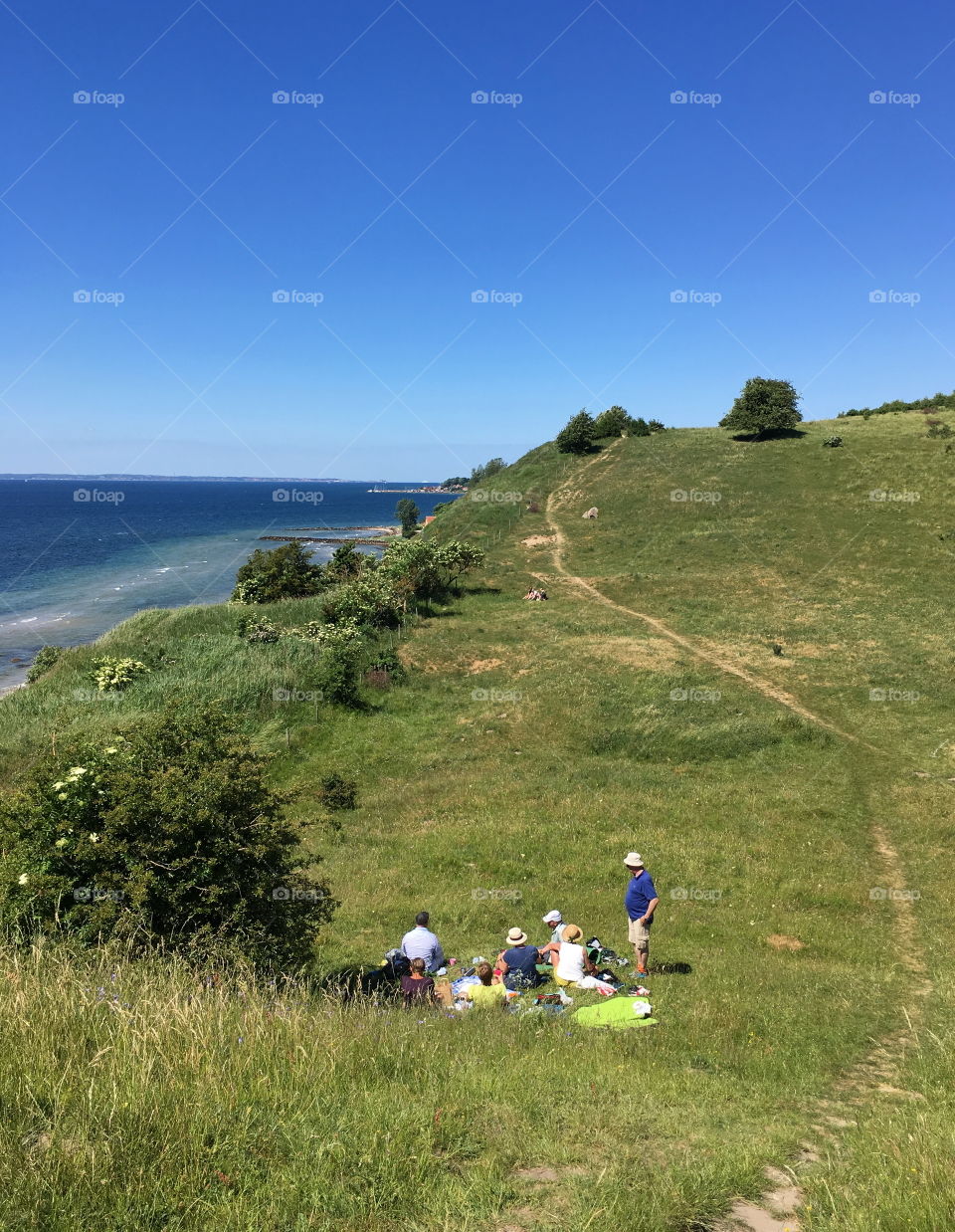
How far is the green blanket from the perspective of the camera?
9.41m

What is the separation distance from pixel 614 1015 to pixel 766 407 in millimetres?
78958

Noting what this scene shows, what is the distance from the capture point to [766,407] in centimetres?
7669

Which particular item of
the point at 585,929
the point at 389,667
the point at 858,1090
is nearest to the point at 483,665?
the point at 389,667

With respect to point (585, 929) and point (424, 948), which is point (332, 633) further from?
point (424, 948)

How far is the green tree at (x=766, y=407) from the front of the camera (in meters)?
76.4

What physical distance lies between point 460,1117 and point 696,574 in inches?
1805

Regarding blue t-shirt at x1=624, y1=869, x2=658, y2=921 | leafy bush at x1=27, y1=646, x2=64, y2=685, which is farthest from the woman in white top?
leafy bush at x1=27, y1=646, x2=64, y2=685

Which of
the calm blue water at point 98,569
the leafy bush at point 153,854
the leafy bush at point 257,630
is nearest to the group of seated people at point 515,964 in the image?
the leafy bush at point 153,854

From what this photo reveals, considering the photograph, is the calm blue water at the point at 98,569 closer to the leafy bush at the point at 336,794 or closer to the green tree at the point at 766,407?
the leafy bush at the point at 336,794

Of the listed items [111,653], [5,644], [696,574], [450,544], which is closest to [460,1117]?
[111,653]

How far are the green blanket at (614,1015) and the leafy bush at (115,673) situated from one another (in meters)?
27.1

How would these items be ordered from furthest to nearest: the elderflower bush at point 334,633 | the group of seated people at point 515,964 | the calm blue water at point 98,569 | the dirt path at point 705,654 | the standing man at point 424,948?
the calm blue water at point 98,569
the elderflower bush at point 334,633
the dirt path at point 705,654
the standing man at point 424,948
the group of seated people at point 515,964

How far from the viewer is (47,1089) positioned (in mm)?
5109

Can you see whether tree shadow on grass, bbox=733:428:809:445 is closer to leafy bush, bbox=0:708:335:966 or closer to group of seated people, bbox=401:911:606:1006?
group of seated people, bbox=401:911:606:1006
